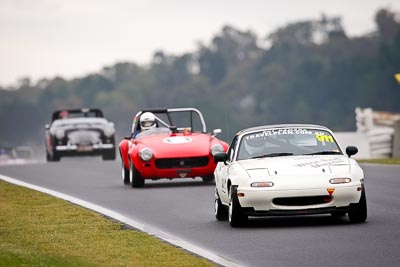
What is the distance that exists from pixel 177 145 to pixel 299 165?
30.5ft

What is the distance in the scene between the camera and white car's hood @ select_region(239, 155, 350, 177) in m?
16.0

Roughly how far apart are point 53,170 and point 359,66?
454 feet

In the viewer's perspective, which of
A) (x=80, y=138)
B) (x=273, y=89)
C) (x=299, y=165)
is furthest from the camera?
(x=273, y=89)

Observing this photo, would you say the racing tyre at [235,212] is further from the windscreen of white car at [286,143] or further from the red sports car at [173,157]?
the red sports car at [173,157]

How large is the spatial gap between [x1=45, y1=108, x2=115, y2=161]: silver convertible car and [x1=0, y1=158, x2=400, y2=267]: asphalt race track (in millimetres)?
16161

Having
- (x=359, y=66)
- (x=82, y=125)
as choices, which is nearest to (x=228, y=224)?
(x=82, y=125)

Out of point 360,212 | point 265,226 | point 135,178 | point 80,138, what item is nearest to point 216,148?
point 135,178

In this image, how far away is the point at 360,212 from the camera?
52.4ft

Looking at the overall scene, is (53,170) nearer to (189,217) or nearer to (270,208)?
(189,217)

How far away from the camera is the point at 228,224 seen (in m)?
16.8

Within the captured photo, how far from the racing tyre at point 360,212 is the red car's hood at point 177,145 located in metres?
9.23

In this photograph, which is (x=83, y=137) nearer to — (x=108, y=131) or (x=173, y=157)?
(x=108, y=131)

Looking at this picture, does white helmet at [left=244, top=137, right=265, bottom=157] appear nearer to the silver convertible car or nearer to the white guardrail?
the white guardrail

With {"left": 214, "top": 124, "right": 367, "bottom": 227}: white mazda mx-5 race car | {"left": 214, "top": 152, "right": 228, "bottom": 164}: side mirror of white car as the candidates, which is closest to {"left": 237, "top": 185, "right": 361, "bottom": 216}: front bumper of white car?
{"left": 214, "top": 124, "right": 367, "bottom": 227}: white mazda mx-5 race car
